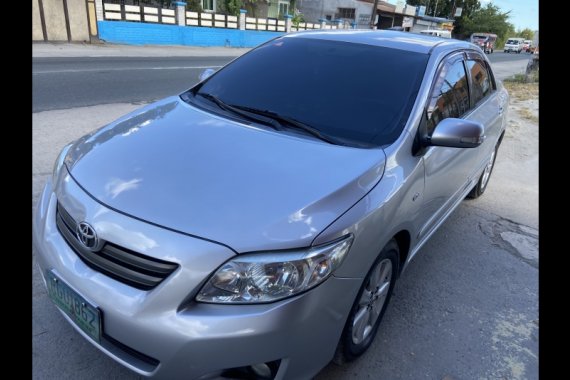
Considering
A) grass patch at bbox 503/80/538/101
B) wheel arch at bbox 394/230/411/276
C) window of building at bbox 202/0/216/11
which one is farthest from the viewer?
window of building at bbox 202/0/216/11

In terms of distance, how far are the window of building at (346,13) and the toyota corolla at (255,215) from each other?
44.0m

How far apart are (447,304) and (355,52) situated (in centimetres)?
186

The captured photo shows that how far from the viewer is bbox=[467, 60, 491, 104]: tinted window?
3711mm

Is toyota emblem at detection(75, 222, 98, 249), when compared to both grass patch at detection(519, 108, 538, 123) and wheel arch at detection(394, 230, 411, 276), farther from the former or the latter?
grass patch at detection(519, 108, 538, 123)

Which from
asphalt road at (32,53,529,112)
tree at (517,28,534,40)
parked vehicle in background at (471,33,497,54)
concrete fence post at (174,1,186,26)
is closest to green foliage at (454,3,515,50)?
parked vehicle in background at (471,33,497,54)

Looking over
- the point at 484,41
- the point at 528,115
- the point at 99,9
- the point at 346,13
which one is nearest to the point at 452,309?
the point at 528,115

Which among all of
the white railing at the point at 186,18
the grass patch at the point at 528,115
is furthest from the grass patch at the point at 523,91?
the white railing at the point at 186,18

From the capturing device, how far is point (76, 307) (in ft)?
5.94

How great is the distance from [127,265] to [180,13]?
23.1 m

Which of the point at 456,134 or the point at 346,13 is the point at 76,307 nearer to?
the point at 456,134

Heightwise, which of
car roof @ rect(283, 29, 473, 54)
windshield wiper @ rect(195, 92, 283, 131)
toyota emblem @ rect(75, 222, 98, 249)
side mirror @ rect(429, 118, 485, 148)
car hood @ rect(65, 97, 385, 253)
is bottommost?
toyota emblem @ rect(75, 222, 98, 249)

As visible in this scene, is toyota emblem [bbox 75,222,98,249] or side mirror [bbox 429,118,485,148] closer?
toyota emblem [bbox 75,222,98,249]
